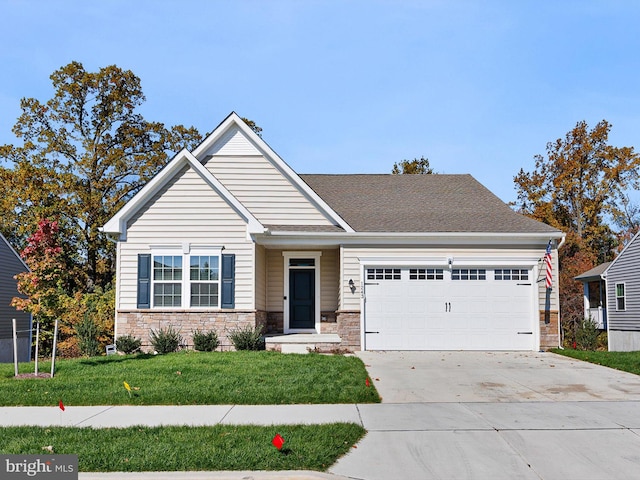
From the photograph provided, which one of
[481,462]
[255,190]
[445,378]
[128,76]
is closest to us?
[481,462]

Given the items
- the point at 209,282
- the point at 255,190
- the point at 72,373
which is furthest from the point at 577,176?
the point at 72,373

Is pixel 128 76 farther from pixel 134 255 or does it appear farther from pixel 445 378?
pixel 445 378

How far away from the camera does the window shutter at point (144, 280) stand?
55.1 feet

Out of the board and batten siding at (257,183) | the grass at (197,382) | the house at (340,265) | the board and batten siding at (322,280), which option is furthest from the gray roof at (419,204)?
the grass at (197,382)

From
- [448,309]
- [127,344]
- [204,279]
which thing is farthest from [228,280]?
[448,309]

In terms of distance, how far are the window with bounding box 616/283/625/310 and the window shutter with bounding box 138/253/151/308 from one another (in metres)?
21.2

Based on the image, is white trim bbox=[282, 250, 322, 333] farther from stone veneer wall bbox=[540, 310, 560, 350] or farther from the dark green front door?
stone veneer wall bbox=[540, 310, 560, 350]

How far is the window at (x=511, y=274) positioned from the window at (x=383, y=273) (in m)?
2.77

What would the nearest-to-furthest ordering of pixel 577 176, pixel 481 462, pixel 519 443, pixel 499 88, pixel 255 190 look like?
1. pixel 481 462
2. pixel 519 443
3. pixel 499 88
4. pixel 255 190
5. pixel 577 176

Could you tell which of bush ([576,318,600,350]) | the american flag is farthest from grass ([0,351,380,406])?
bush ([576,318,600,350])

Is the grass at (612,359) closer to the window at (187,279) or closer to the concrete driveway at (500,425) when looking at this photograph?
the concrete driveway at (500,425)

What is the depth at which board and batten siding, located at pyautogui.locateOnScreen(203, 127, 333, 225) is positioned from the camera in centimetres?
1845

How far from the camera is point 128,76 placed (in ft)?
102

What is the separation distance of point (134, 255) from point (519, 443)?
12.5 metres
